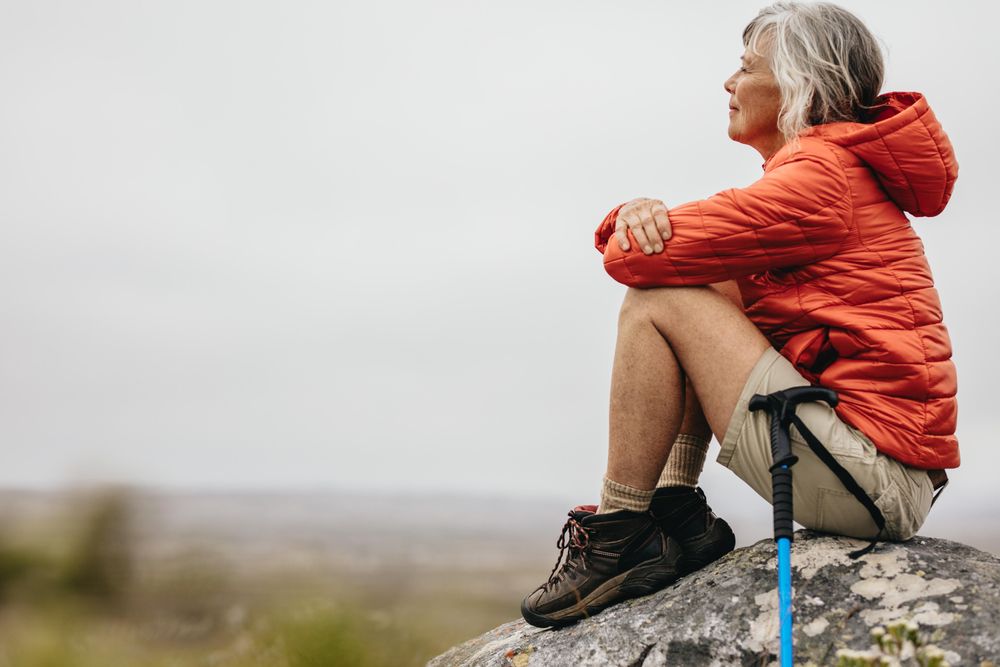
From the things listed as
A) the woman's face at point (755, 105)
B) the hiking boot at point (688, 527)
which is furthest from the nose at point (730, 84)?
the hiking boot at point (688, 527)

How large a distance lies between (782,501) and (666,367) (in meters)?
0.63

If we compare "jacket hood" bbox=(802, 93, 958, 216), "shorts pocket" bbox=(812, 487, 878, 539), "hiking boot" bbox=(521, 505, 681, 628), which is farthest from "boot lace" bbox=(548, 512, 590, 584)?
"jacket hood" bbox=(802, 93, 958, 216)

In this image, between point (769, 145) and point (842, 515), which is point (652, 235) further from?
point (842, 515)

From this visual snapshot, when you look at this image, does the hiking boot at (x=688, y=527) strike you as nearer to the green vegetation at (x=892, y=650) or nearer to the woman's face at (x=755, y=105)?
the green vegetation at (x=892, y=650)

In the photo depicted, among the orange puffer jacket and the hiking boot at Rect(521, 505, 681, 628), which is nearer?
the orange puffer jacket

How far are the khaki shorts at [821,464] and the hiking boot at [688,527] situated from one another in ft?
1.29

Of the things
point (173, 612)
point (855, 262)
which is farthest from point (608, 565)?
point (173, 612)

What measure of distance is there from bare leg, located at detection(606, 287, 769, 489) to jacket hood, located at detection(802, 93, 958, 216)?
0.69 meters

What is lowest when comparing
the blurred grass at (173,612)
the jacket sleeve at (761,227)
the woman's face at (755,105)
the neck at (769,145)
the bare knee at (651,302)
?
the blurred grass at (173,612)

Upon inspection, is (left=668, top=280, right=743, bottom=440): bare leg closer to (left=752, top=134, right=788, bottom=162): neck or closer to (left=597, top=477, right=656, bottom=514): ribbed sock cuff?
(left=597, top=477, right=656, bottom=514): ribbed sock cuff

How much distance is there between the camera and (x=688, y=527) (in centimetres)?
326

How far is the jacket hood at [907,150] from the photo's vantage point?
2828 millimetres

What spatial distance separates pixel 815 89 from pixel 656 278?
3.18 feet

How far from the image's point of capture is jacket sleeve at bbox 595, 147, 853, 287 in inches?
110
